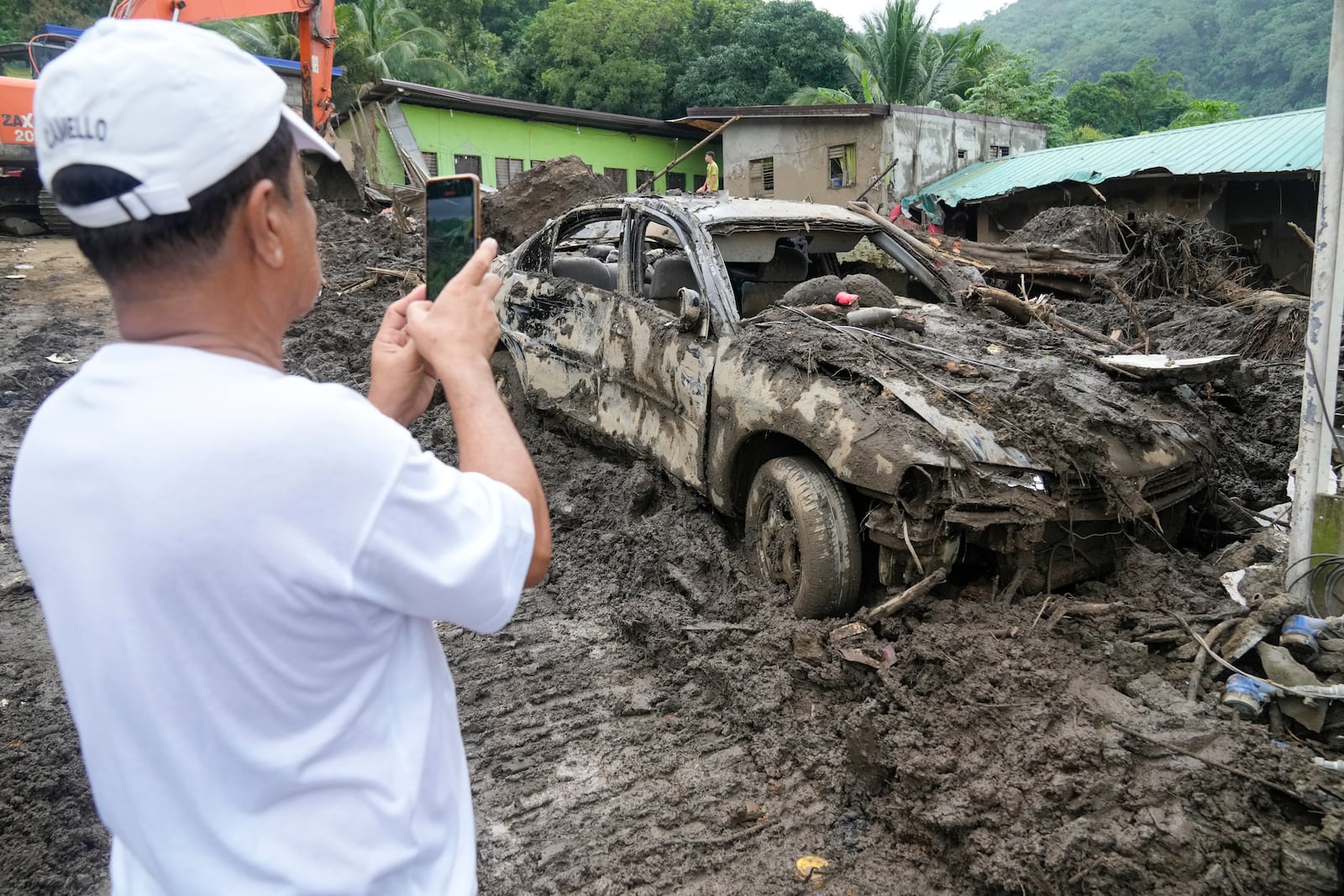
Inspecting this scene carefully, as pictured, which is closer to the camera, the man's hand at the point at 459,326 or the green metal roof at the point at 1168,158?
the man's hand at the point at 459,326

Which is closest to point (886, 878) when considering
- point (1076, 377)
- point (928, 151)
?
point (1076, 377)

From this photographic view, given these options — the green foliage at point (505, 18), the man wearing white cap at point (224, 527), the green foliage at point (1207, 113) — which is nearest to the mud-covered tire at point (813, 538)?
the man wearing white cap at point (224, 527)

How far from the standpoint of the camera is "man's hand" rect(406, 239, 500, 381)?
3.90 ft

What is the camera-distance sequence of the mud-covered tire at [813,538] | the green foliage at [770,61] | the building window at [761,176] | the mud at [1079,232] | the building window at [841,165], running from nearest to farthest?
the mud-covered tire at [813,538] → the mud at [1079,232] → the building window at [841,165] → the building window at [761,176] → the green foliage at [770,61]

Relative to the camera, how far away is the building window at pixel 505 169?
25.3 metres

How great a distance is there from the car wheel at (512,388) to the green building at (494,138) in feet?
45.2

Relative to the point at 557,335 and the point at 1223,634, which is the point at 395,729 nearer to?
the point at 1223,634

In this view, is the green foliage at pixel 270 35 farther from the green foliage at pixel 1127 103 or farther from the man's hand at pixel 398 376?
the green foliage at pixel 1127 103

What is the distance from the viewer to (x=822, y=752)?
319cm

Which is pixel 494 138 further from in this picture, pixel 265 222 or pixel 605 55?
pixel 265 222

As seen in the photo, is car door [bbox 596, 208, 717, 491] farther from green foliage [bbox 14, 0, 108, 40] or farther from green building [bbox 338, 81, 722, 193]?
green foliage [bbox 14, 0, 108, 40]

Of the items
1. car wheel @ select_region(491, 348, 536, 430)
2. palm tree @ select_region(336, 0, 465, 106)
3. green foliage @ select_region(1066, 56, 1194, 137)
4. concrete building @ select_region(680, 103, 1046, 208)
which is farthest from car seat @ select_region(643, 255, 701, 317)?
green foliage @ select_region(1066, 56, 1194, 137)

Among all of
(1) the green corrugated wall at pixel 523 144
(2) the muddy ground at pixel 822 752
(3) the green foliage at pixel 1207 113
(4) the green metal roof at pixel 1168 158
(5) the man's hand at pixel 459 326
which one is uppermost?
(3) the green foliage at pixel 1207 113

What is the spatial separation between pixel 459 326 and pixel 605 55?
3555 cm
